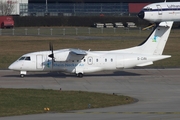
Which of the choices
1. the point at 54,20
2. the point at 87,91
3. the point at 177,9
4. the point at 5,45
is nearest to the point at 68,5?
the point at 54,20

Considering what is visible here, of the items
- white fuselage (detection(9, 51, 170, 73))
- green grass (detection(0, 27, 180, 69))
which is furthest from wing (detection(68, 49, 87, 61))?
green grass (detection(0, 27, 180, 69))

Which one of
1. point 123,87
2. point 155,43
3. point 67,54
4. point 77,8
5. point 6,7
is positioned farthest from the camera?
point 77,8

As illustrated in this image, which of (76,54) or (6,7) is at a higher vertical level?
(6,7)

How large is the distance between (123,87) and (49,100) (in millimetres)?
6848

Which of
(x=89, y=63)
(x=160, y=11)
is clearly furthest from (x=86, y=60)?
(x=160, y=11)

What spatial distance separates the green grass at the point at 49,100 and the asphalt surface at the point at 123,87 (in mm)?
999

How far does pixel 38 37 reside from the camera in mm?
71938

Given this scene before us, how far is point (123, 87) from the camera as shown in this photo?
107ft

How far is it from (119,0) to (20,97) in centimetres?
9175

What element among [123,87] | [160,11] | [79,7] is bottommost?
[123,87]

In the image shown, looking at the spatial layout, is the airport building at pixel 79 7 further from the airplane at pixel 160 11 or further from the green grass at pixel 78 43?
the green grass at pixel 78 43

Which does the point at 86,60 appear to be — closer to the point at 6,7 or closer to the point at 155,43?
the point at 155,43

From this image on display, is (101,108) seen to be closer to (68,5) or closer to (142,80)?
(142,80)

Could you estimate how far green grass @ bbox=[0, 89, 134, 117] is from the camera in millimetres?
24438
